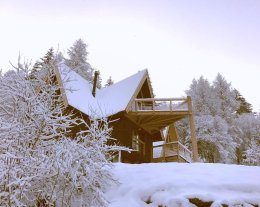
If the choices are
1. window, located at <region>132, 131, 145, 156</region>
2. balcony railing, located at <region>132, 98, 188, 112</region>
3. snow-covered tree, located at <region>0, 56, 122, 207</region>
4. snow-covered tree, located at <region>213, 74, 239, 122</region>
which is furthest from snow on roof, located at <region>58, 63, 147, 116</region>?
snow-covered tree, located at <region>213, 74, 239, 122</region>

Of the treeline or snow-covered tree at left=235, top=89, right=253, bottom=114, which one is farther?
snow-covered tree at left=235, top=89, right=253, bottom=114

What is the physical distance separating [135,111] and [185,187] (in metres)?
9.39

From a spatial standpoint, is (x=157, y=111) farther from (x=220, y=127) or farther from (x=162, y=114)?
(x=220, y=127)

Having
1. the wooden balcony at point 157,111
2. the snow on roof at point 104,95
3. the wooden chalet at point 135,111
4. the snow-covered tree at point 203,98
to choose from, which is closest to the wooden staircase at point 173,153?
the wooden chalet at point 135,111

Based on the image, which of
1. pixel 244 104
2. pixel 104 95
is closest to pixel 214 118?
pixel 104 95

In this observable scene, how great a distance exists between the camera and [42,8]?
44.4ft

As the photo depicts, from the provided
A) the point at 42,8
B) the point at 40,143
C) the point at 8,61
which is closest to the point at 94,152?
the point at 40,143

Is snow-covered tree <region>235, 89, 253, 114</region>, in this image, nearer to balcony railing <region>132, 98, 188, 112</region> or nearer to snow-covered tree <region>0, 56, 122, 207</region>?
balcony railing <region>132, 98, 188, 112</region>

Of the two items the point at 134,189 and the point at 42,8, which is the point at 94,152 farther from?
the point at 42,8

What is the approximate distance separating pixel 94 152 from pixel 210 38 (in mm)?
13997

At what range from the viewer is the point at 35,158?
553 centimetres

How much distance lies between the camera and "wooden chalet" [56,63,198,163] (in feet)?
52.1

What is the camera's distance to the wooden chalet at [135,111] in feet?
52.1

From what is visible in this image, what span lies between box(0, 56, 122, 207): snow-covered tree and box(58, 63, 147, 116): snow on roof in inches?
339
